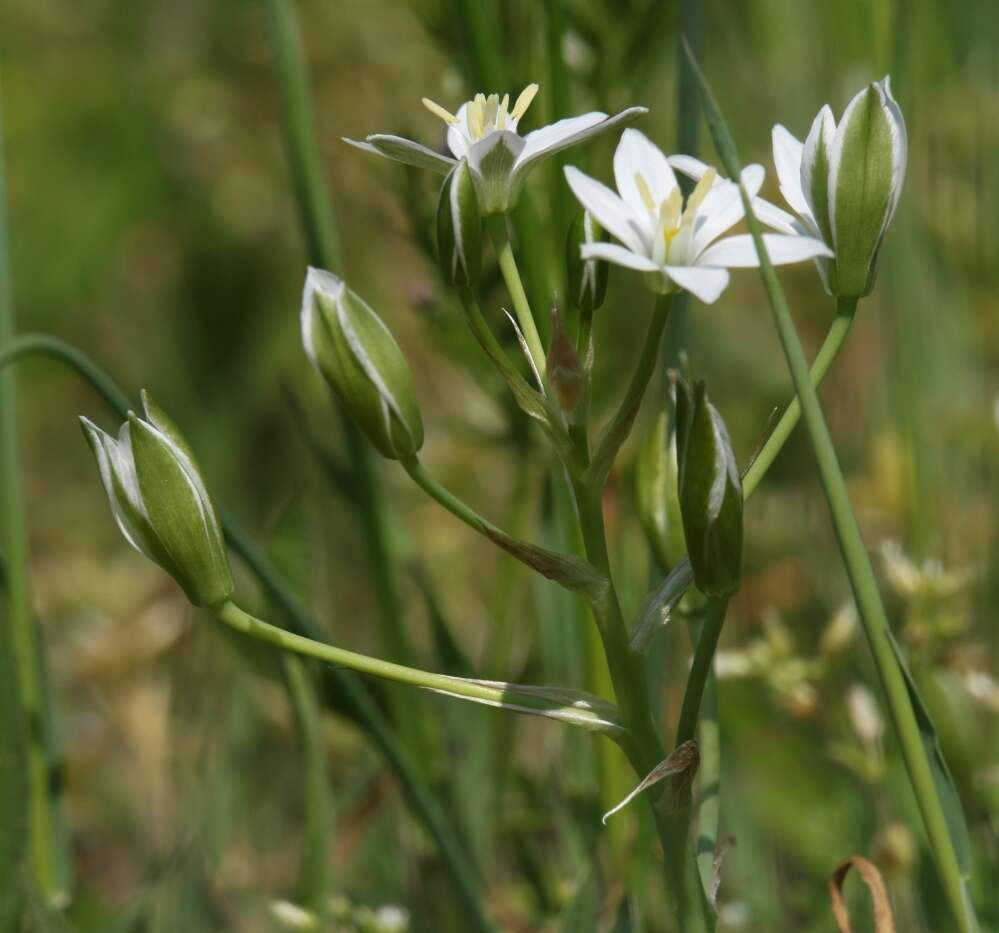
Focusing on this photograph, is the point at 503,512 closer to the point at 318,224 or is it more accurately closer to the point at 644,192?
the point at 318,224

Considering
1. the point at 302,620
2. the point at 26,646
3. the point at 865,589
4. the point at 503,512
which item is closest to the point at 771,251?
the point at 865,589

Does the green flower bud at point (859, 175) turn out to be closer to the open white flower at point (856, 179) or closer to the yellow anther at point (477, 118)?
the open white flower at point (856, 179)

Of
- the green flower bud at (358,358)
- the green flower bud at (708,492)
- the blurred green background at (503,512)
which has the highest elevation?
the green flower bud at (358,358)

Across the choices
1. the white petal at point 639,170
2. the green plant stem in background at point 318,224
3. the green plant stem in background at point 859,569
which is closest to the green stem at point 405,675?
the green plant stem in background at point 859,569

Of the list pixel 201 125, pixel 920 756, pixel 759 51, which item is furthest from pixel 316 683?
pixel 201 125

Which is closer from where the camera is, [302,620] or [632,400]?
[632,400]

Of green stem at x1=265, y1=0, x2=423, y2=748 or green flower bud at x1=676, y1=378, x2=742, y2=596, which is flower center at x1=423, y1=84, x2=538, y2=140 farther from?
green stem at x1=265, y1=0, x2=423, y2=748

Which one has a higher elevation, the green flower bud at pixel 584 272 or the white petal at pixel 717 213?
the white petal at pixel 717 213
